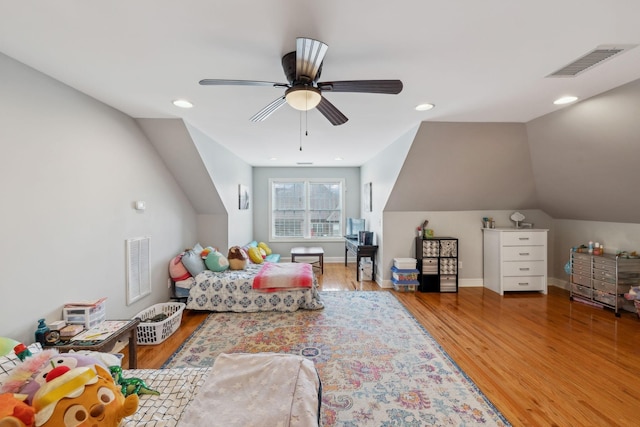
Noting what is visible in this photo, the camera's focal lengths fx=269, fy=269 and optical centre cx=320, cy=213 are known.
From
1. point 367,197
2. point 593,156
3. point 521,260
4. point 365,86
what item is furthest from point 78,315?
point 521,260

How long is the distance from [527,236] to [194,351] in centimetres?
494

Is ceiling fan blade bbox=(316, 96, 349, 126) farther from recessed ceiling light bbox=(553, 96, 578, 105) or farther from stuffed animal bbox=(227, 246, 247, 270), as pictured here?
stuffed animal bbox=(227, 246, 247, 270)

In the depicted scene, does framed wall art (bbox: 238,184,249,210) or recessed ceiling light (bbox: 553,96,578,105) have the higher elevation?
recessed ceiling light (bbox: 553,96,578,105)

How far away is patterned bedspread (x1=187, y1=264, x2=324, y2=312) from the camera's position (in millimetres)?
3625

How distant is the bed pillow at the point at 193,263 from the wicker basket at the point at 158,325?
0.55 metres

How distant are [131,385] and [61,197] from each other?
1658mm

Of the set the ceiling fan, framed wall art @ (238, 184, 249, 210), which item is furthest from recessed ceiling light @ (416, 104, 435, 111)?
framed wall art @ (238, 184, 249, 210)

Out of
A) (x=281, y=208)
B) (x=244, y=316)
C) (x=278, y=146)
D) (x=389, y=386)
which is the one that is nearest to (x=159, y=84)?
(x=278, y=146)

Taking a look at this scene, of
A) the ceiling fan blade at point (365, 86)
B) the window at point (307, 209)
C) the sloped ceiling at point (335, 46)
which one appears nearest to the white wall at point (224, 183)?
the sloped ceiling at point (335, 46)

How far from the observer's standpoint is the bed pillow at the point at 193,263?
3795 mm

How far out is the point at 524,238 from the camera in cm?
429

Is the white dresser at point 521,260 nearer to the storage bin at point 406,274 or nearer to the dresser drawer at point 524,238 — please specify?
the dresser drawer at point 524,238

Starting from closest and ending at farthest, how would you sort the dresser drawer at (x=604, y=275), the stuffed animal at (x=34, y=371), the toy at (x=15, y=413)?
1. the toy at (x=15, y=413)
2. the stuffed animal at (x=34, y=371)
3. the dresser drawer at (x=604, y=275)

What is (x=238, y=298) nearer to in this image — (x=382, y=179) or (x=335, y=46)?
(x=382, y=179)
